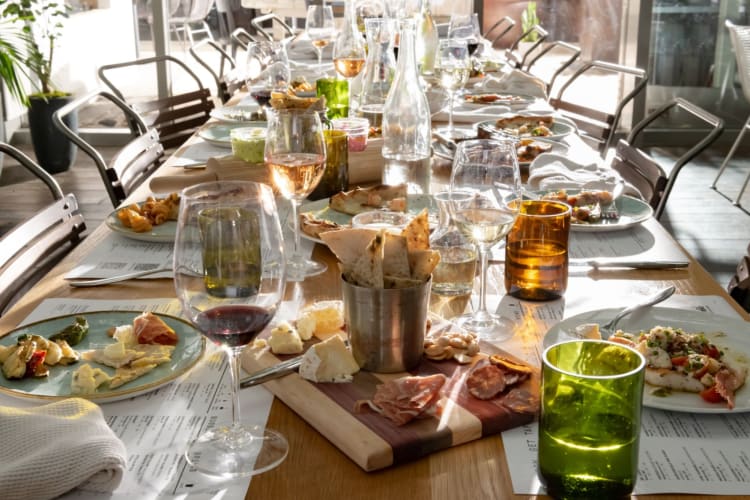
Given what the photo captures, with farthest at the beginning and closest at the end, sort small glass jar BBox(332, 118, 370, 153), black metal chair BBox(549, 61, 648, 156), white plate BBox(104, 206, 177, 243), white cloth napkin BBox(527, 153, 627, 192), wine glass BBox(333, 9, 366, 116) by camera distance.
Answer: black metal chair BBox(549, 61, 648, 156) → wine glass BBox(333, 9, 366, 116) → small glass jar BBox(332, 118, 370, 153) → white cloth napkin BBox(527, 153, 627, 192) → white plate BBox(104, 206, 177, 243)

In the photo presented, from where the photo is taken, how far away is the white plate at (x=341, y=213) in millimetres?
1670

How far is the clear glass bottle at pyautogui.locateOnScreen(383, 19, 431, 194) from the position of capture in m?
1.91

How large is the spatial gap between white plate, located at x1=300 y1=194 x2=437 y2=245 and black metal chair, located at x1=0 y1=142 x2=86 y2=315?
1.40 ft

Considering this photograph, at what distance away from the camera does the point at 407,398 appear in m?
0.95

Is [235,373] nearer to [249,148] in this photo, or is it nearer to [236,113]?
[249,148]

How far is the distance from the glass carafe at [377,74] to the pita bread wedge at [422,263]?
128 cm

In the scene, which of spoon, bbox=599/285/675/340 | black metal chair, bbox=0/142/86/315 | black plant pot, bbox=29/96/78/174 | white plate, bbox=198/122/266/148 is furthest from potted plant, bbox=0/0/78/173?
spoon, bbox=599/285/675/340

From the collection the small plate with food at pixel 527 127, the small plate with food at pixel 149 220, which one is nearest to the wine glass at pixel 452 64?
the small plate with food at pixel 527 127

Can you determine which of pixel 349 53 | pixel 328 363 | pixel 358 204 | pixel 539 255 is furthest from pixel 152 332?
pixel 349 53

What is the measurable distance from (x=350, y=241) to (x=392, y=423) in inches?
8.3

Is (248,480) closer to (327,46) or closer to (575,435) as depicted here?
(575,435)

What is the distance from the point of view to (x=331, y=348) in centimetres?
103

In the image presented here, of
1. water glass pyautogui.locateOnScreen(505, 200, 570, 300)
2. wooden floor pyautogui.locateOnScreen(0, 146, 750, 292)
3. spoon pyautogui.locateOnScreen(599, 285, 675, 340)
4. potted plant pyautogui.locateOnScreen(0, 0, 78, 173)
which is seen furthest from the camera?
potted plant pyautogui.locateOnScreen(0, 0, 78, 173)

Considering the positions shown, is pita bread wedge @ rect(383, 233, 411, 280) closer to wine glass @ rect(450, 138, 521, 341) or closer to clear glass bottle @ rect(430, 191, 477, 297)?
wine glass @ rect(450, 138, 521, 341)
